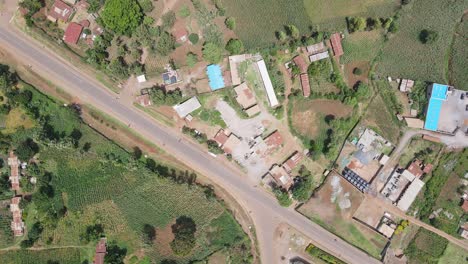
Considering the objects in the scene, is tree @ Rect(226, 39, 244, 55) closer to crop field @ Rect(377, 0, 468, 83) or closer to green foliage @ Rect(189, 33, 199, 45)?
green foliage @ Rect(189, 33, 199, 45)

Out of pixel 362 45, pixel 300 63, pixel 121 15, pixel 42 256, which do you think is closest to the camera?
pixel 121 15

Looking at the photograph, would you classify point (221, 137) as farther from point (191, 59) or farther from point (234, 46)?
point (234, 46)

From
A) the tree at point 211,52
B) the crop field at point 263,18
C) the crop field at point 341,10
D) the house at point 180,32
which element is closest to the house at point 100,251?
the tree at point 211,52

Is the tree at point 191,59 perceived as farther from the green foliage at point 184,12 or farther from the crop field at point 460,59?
the crop field at point 460,59

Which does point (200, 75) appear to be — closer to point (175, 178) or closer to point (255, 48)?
point (255, 48)

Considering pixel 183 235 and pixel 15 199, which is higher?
pixel 183 235

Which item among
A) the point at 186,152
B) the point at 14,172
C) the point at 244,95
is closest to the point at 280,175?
the point at 244,95

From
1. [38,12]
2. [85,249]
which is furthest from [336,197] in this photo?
[38,12]

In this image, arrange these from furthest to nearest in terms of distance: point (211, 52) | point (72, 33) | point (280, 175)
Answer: point (280, 175), point (72, 33), point (211, 52)
